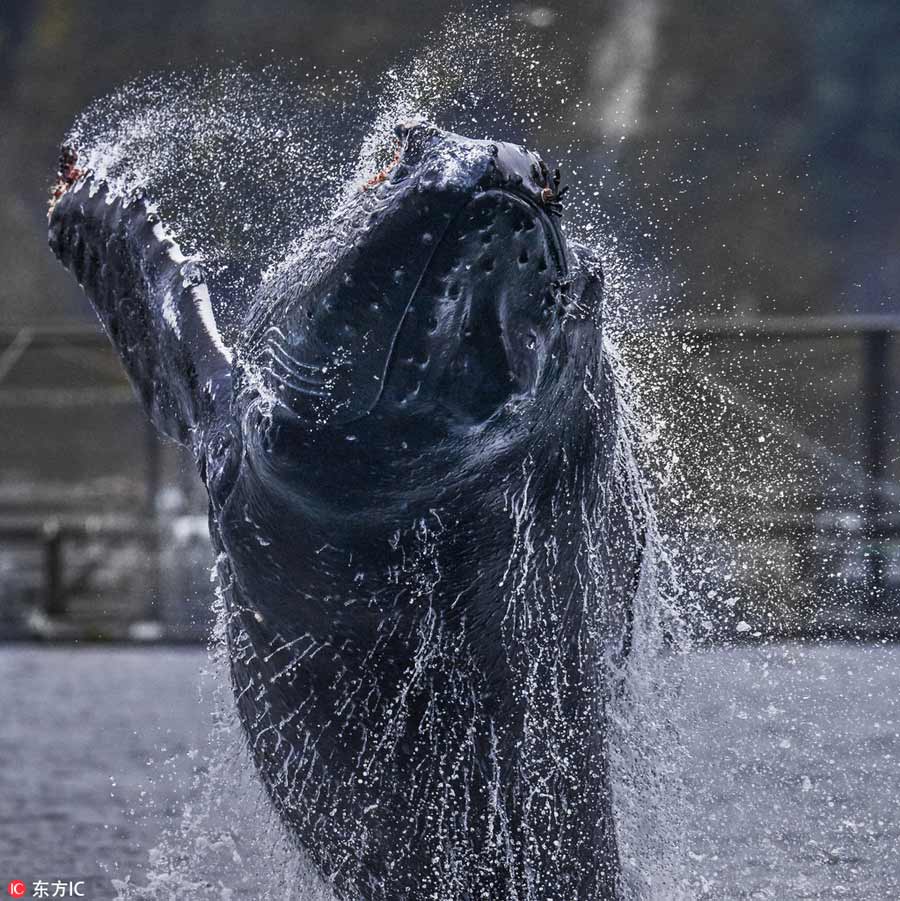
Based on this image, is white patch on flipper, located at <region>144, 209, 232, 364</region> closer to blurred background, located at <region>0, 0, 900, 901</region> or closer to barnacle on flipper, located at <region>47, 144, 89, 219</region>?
barnacle on flipper, located at <region>47, 144, 89, 219</region>

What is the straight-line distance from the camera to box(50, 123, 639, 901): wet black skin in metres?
1.82

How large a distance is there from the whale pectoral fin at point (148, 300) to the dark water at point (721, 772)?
61.1 inches

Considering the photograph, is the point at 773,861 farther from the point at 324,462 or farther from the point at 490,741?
the point at 324,462

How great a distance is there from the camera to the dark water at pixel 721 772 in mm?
4137

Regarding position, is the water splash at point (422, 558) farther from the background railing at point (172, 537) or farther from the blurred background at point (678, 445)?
the background railing at point (172, 537)

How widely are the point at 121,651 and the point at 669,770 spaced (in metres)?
6.27

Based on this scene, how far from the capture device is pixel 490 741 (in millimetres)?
2535

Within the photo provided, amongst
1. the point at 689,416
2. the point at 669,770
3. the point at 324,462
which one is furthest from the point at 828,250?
the point at 324,462

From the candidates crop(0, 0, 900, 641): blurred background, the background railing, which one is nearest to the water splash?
the background railing

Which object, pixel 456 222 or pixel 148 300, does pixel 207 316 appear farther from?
pixel 456 222

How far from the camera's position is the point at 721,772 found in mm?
5047

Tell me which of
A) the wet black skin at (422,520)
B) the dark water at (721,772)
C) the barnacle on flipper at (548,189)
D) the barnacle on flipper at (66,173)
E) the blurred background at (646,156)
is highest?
the blurred background at (646,156)

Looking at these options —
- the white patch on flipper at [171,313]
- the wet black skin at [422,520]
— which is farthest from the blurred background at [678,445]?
the white patch on flipper at [171,313]

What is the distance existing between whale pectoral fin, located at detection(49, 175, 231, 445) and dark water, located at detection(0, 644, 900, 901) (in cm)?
155
